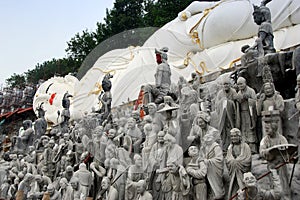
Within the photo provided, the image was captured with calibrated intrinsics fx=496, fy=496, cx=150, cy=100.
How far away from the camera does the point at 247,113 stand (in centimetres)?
874

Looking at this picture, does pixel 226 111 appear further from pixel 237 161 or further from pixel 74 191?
pixel 74 191

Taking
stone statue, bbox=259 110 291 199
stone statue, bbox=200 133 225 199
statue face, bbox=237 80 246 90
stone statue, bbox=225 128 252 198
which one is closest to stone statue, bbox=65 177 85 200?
stone statue, bbox=200 133 225 199

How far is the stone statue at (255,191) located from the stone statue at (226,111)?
2291 mm

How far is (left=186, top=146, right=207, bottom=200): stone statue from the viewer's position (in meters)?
7.56

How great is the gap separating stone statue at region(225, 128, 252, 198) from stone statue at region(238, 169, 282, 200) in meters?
0.54

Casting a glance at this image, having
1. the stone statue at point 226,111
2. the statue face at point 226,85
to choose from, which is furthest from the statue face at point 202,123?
the statue face at point 226,85

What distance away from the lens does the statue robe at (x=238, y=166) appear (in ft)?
23.2

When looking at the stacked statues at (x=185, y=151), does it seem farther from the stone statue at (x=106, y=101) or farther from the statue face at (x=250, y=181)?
the stone statue at (x=106, y=101)

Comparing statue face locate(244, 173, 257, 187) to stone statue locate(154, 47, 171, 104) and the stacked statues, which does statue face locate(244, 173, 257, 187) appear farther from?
stone statue locate(154, 47, 171, 104)

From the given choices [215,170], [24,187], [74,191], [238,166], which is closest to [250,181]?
[238,166]

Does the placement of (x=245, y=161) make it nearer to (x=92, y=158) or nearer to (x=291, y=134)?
(x=291, y=134)

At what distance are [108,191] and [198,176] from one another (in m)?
2.74

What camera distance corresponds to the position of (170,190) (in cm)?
817

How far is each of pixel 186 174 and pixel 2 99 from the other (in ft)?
98.5
